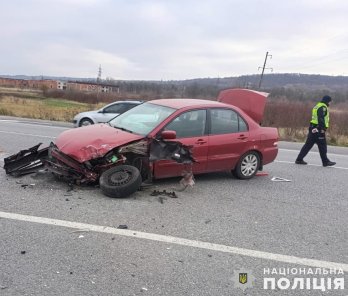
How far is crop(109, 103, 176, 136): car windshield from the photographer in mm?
6004

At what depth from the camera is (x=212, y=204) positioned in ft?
17.9

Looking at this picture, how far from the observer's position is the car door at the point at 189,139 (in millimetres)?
5902

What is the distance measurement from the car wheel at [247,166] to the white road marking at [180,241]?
315 centimetres

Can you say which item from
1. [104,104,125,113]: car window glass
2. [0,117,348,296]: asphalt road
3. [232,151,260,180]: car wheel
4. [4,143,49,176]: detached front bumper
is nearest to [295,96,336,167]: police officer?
[232,151,260,180]: car wheel

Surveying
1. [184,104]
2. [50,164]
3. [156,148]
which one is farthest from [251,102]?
[50,164]

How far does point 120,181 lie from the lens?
209 inches

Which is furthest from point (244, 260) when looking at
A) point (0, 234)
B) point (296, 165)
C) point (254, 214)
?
point (296, 165)

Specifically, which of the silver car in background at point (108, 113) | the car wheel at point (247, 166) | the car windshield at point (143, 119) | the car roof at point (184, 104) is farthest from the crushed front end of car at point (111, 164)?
the silver car in background at point (108, 113)

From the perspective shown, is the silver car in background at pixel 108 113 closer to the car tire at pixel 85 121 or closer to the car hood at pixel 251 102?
the car tire at pixel 85 121

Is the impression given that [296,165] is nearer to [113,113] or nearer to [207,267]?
[207,267]

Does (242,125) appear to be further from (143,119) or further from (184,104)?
(143,119)

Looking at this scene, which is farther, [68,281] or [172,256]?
[172,256]

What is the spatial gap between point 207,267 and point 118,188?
2108 millimetres

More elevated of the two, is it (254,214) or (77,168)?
(77,168)
